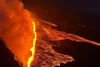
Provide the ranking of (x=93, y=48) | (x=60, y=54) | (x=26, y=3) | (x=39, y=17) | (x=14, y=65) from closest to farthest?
(x=14, y=65) → (x=60, y=54) → (x=93, y=48) → (x=39, y=17) → (x=26, y=3)

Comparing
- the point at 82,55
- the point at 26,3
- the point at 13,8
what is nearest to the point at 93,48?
the point at 82,55

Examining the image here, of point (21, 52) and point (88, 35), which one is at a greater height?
point (88, 35)

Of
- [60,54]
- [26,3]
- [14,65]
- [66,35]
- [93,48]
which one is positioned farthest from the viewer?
[26,3]

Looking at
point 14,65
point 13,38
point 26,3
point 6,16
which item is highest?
point 26,3

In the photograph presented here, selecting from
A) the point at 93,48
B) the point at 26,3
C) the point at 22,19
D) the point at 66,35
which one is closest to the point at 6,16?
the point at 22,19

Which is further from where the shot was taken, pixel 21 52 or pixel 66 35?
pixel 66 35

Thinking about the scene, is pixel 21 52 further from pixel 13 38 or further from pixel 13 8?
pixel 13 8
